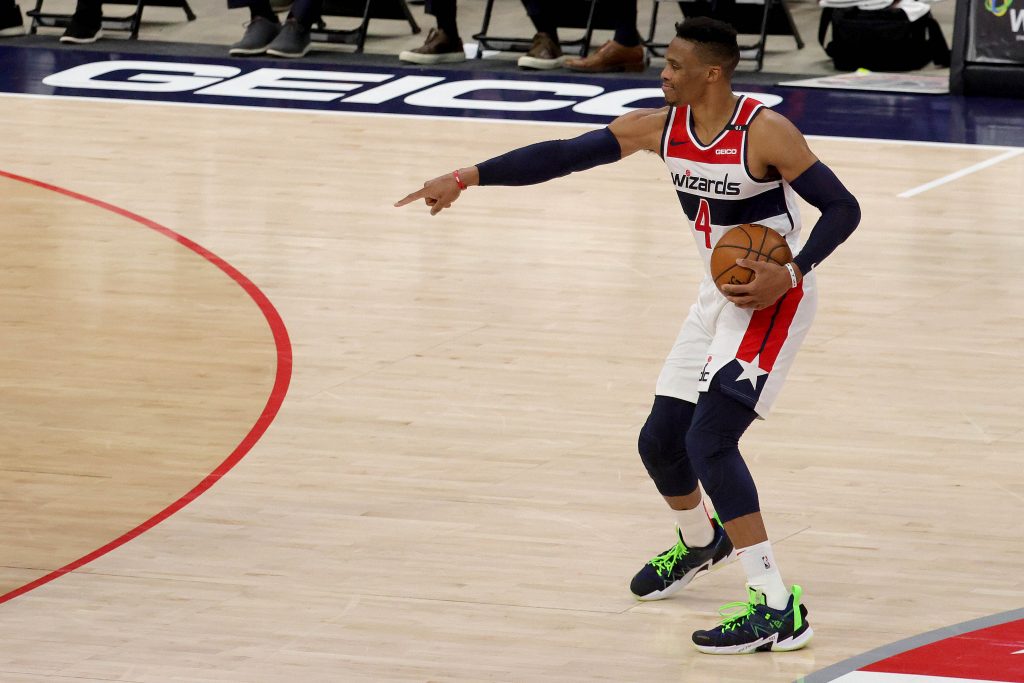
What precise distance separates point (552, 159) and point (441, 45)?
352 inches

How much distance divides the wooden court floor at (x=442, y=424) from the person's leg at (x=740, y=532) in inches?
2.7

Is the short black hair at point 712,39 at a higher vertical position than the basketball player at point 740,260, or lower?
higher

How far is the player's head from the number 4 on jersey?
279mm

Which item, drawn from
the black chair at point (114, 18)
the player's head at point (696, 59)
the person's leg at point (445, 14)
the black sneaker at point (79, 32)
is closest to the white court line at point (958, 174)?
the person's leg at point (445, 14)

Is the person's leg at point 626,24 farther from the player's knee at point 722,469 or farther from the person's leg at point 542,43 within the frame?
the player's knee at point 722,469

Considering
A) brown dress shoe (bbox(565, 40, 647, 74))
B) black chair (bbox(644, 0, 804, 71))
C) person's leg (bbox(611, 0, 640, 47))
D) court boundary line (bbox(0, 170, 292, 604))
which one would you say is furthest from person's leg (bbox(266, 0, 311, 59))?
court boundary line (bbox(0, 170, 292, 604))

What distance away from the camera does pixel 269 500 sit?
5.35 meters

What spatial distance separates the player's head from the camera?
4.25 metres

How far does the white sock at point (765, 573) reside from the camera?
4.30 m

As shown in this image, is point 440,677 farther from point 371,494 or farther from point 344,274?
point 344,274

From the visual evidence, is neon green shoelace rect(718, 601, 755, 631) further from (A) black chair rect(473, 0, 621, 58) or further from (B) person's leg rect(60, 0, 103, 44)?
(B) person's leg rect(60, 0, 103, 44)

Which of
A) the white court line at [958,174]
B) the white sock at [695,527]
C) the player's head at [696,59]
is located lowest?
the white court line at [958,174]

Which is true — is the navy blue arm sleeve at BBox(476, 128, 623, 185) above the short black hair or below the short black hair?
below

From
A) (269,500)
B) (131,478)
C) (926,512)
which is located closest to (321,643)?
(269,500)
